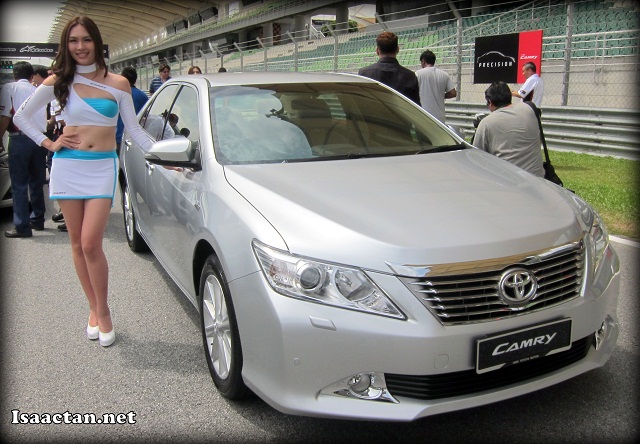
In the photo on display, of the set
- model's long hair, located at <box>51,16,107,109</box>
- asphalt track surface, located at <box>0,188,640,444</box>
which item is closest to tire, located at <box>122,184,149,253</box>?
asphalt track surface, located at <box>0,188,640,444</box>

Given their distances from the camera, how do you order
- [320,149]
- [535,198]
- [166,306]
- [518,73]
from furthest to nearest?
[518,73], [166,306], [320,149], [535,198]

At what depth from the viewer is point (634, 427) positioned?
9.12ft

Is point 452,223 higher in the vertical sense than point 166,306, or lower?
higher

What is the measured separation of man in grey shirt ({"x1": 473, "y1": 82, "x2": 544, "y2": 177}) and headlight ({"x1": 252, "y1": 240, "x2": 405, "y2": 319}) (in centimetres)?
290

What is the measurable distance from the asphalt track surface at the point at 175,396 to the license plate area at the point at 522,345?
1.45 ft

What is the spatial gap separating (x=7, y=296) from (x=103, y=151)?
5.82ft

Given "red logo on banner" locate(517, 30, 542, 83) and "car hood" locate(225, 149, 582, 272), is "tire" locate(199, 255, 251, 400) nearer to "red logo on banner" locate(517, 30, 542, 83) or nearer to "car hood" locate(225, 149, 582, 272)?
"car hood" locate(225, 149, 582, 272)

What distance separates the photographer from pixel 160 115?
15.8 ft

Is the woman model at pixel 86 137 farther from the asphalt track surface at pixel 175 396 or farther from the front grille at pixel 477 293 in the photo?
the front grille at pixel 477 293

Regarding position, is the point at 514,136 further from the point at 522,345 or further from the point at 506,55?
the point at 506,55

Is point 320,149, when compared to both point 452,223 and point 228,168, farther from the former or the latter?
point 452,223

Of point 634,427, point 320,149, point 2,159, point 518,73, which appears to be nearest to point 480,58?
point 518,73

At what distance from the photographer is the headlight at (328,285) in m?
2.39

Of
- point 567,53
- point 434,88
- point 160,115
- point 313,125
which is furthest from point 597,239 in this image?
point 567,53
